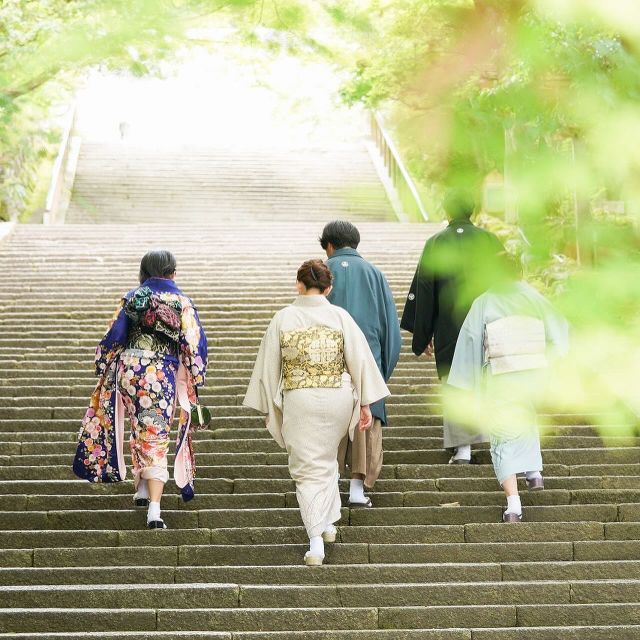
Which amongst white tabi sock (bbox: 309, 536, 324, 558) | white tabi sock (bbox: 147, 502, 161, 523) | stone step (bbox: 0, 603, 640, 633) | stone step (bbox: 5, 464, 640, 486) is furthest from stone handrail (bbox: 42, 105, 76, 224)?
stone step (bbox: 0, 603, 640, 633)

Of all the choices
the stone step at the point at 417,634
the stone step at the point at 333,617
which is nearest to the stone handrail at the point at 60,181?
the stone step at the point at 333,617

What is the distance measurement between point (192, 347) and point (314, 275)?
93 centimetres

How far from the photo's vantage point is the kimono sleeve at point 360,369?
577 centimetres

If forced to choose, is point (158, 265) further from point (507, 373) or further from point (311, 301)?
point (507, 373)

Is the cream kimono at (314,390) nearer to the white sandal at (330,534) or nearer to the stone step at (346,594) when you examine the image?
the white sandal at (330,534)

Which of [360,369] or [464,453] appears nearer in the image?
[360,369]

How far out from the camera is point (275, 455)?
7.30m

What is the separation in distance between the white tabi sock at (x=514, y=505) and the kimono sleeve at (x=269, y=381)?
1.28 meters

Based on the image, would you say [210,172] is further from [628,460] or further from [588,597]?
[588,597]

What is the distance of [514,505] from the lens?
20.1 feet

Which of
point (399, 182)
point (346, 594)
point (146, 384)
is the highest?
point (399, 182)

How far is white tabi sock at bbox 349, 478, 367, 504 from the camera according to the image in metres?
6.42

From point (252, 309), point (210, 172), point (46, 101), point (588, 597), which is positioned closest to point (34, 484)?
point (588, 597)

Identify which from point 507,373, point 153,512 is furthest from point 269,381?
point 507,373
